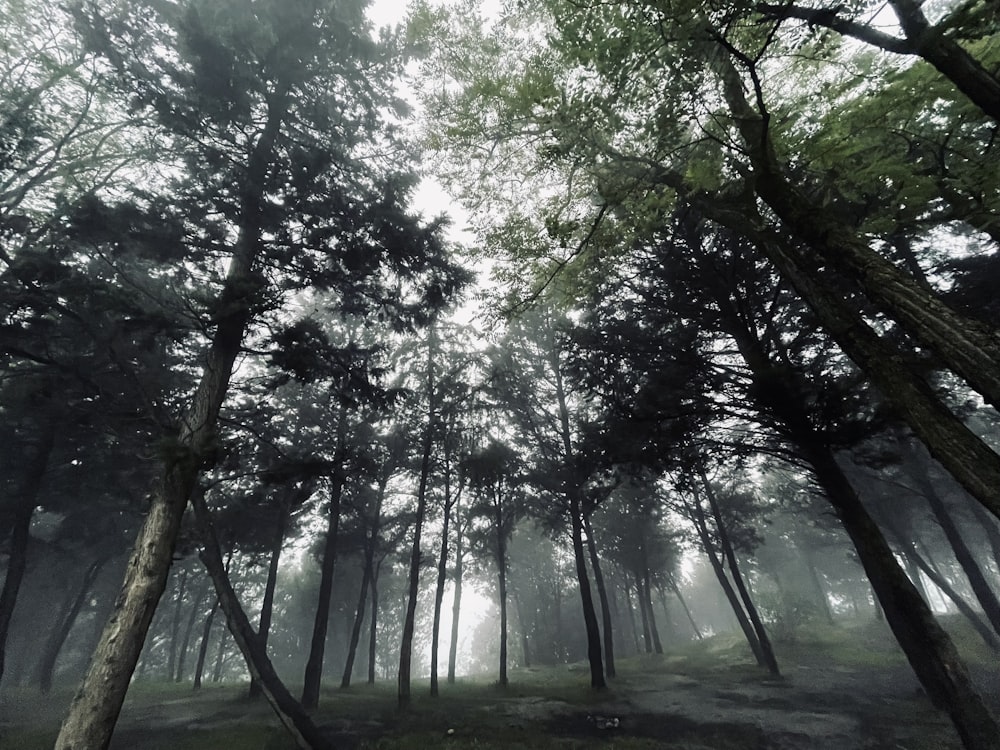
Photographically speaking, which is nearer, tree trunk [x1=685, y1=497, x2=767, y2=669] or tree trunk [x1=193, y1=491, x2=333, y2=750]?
→ tree trunk [x1=193, y1=491, x2=333, y2=750]

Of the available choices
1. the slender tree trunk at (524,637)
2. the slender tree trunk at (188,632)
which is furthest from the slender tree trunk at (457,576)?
the slender tree trunk at (188,632)

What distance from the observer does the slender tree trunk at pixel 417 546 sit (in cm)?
1388

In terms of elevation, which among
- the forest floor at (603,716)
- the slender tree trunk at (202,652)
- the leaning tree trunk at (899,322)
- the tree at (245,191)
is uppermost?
the tree at (245,191)

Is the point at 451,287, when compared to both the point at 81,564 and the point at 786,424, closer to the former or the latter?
the point at 786,424

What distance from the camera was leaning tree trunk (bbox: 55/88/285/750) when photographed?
5.34 metres

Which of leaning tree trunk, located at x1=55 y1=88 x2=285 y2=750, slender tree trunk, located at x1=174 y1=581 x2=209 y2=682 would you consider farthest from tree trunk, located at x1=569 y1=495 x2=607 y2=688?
slender tree trunk, located at x1=174 y1=581 x2=209 y2=682

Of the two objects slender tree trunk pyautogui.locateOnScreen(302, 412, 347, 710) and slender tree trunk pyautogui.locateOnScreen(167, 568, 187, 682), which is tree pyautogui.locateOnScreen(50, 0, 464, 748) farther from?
slender tree trunk pyautogui.locateOnScreen(167, 568, 187, 682)

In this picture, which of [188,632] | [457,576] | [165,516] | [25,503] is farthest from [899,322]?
[188,632]

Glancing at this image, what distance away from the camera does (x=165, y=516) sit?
6.44 meters

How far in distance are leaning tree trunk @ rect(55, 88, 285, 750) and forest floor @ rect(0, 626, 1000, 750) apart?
479cm

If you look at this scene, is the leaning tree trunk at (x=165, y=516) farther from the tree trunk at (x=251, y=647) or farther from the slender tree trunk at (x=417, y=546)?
the slender tree trunk at (x=417, y=546)

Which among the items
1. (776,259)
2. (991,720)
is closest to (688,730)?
(991,720)

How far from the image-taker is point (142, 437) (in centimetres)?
1083

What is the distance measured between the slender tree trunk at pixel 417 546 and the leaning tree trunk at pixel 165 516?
9078 mm
